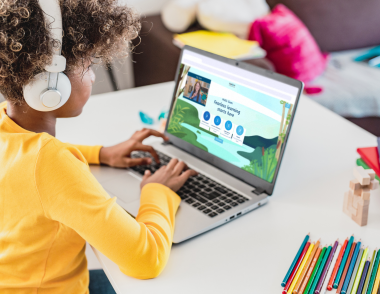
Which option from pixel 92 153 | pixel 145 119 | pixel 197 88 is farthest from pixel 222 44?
pixel 92 153

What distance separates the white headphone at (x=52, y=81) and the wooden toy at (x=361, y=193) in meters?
0.58

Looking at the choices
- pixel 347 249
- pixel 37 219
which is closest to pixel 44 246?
pixel 37 219

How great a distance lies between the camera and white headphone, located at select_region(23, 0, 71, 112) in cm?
62

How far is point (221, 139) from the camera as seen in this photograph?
1.00 meters

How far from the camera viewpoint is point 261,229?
822 millimetres

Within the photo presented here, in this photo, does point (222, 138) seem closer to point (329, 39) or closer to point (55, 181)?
point (55, 181)

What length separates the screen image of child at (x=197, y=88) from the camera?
1.02 m

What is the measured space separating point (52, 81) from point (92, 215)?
0.77 feet

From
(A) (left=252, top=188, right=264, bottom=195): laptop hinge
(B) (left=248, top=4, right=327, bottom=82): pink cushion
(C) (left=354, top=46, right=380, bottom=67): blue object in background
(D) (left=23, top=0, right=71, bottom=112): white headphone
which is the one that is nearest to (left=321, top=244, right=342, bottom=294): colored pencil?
(A) (left=252, top=188, right=264, bottom=195): laptop hinge

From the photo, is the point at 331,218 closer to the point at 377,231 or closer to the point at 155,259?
the point at 377,231

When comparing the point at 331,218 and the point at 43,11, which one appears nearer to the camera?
the point at 43,11

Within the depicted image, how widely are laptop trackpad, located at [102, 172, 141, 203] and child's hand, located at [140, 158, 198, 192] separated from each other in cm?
4

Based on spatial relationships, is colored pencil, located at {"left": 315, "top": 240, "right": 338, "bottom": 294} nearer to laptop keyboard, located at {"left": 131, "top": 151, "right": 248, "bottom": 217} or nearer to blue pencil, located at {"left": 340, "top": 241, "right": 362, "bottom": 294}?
blue pencil, located at {"left": 340, "top": 241, "right": 362, "bottom": 294}

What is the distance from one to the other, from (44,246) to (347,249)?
0.55 metres
